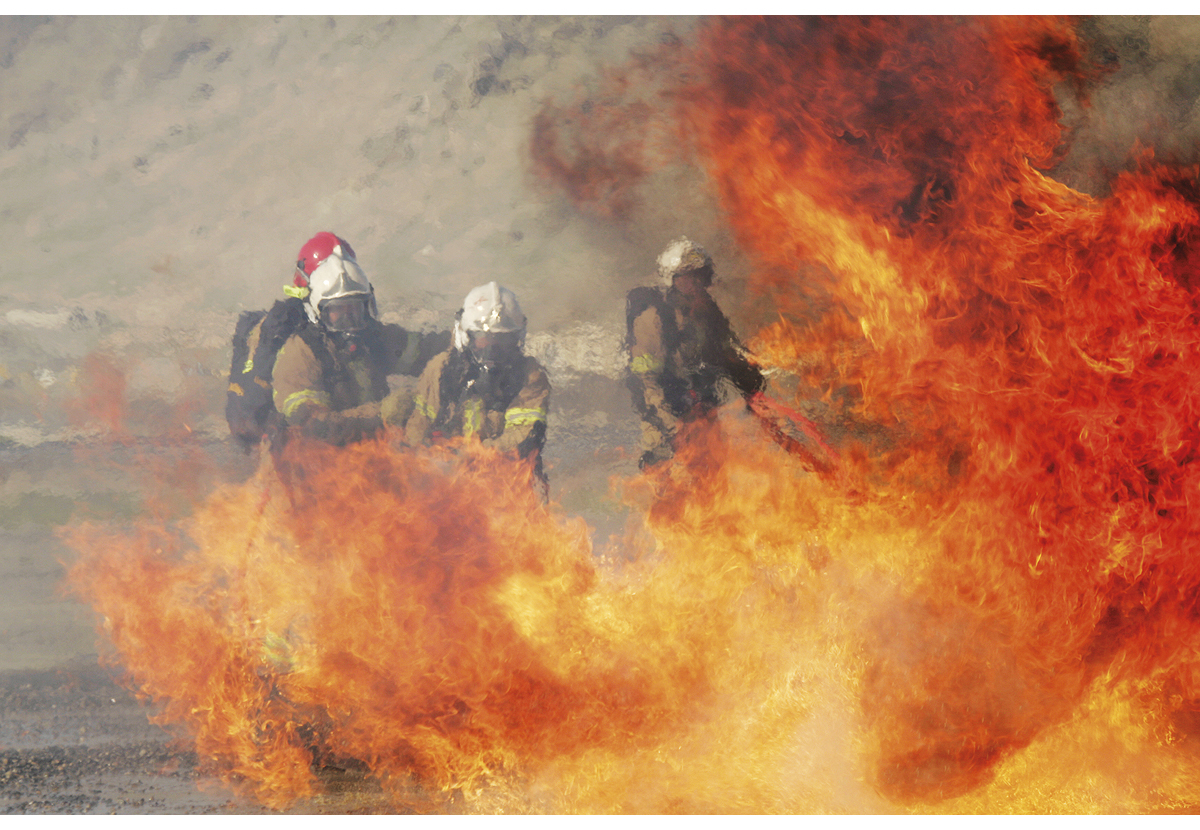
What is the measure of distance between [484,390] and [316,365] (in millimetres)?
960

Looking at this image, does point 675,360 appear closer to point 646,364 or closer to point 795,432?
point 646,364

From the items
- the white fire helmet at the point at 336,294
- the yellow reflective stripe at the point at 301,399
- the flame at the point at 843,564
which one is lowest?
the flame at the point at 843,564

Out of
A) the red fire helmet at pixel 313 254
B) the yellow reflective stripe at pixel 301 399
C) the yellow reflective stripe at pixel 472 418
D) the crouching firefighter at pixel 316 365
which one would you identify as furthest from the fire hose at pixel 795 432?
the red fire helmet at pixel 313 254

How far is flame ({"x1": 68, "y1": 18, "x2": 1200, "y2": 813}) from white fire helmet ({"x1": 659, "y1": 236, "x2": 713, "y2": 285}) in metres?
0.68

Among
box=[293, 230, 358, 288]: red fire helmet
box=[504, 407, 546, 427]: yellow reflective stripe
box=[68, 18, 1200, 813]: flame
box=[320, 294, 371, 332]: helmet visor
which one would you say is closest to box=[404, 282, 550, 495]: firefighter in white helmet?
box=[504, 407, 546, 427]: yellow reflective stripe

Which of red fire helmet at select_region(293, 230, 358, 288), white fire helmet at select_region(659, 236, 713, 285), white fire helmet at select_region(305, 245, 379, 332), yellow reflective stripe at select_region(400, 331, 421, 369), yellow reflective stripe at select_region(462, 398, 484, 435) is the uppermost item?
red fire helmet at select_region(293, 230, 358, 288)

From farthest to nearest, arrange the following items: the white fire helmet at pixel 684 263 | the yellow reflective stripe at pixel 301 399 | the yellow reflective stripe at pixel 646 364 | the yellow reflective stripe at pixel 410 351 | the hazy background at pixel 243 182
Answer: the white fire helmet at pixel 684 263 → the hazy background at pixel 243 182 → the yellow reflective stripe at pixel 646 364 → the yellow reflective stripe at pixel 410 351 → the yellow reflective stripe at pixel 301 399

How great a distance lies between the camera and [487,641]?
359cm

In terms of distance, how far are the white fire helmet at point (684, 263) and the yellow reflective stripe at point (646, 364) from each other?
0.71 meters

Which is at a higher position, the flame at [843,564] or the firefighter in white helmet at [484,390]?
the firefighter in white helmet at [484,390]

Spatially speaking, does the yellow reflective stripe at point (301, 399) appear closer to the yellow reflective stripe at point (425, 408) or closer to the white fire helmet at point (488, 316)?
the yellow reflective stripe at point (425, 408)

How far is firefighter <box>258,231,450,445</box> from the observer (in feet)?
12.8

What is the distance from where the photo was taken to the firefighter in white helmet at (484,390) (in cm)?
402

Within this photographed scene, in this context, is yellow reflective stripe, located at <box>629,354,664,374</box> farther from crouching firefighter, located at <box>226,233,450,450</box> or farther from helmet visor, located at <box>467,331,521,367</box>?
crouching firefighter, located at <box>226,233,450,450</box>
